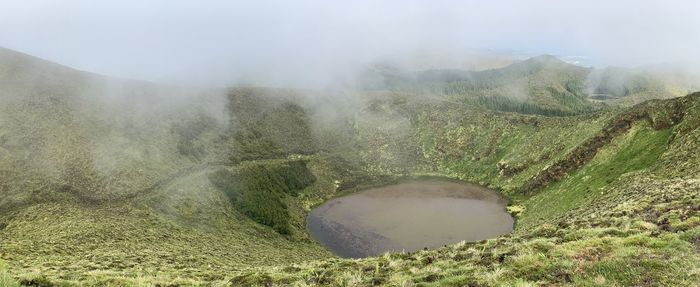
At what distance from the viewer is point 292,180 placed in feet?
404

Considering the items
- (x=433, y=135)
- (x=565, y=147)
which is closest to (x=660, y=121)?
(x=565, y=147)

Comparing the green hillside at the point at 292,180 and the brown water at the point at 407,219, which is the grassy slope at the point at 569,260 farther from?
the brown water at the point at 407,219

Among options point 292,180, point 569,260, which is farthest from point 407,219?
point 569,260

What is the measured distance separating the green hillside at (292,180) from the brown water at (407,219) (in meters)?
4.89

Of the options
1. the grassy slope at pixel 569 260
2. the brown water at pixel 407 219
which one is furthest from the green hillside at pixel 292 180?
the brown water at pixel 407 219

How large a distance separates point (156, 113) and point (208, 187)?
43.1 metres

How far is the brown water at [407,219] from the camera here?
280 ft

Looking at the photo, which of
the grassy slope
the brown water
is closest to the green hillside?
the grassy slope

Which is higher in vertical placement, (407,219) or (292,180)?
(292,180)

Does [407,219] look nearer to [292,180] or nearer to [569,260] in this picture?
[292,180]

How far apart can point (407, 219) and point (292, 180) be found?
38.1 meters

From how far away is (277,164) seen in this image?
128 metres

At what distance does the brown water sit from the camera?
8544 centimetres

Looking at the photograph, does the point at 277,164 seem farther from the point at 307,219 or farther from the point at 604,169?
the point at 604,169
